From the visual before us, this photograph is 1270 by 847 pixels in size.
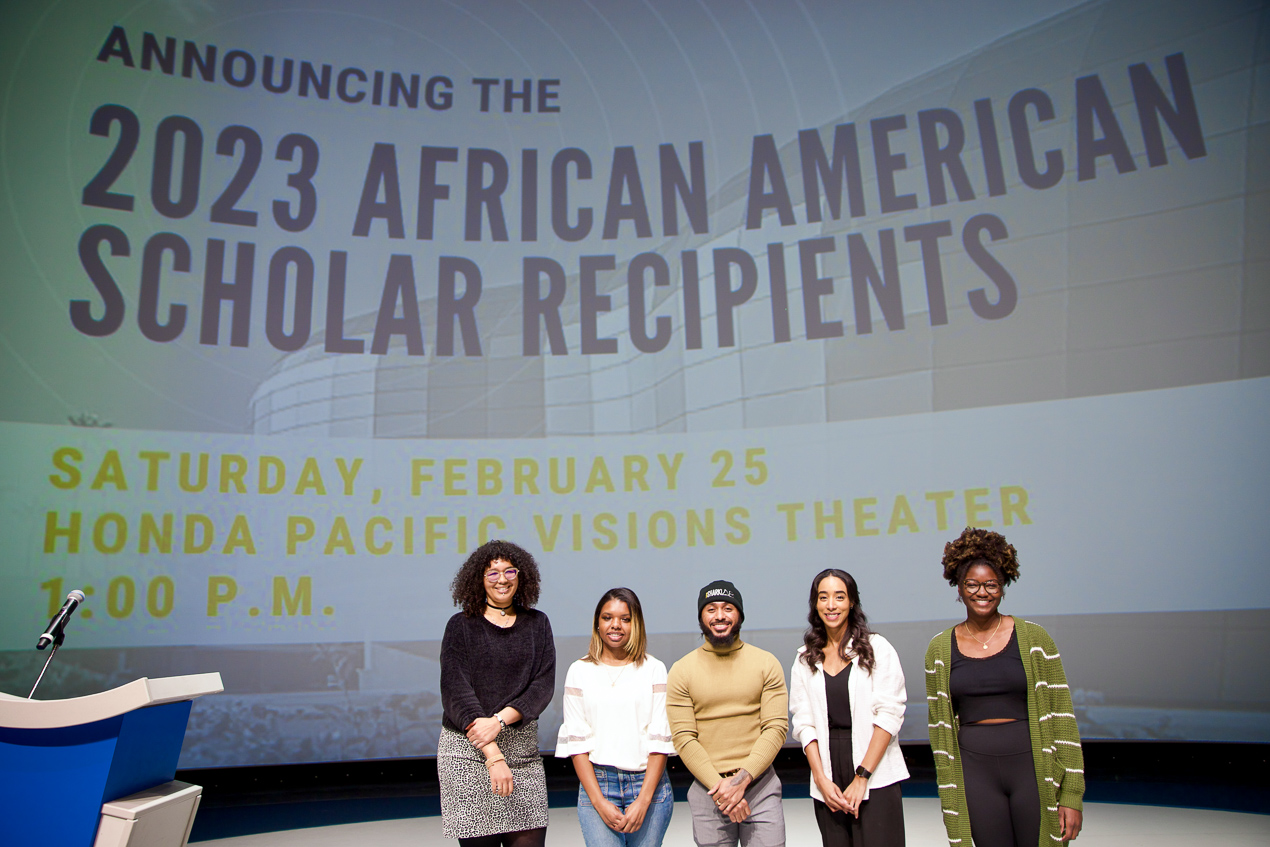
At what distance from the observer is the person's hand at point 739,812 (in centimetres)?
210

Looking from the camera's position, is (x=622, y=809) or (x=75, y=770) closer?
(x=75, y=770)

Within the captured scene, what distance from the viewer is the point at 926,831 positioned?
151 inches

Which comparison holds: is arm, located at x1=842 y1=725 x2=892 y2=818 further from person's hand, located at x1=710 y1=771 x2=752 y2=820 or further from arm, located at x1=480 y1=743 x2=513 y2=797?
arm, located at x1=480 y1=743 x2=513 y2=797

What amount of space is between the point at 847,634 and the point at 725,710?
38 cm

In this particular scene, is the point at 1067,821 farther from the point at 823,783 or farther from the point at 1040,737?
the point at 823,783

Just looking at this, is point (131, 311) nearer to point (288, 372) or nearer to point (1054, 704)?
point (288, 372)

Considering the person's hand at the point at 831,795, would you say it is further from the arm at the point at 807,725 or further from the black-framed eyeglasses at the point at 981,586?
the black-framed eyeglasses at the point at 981,586

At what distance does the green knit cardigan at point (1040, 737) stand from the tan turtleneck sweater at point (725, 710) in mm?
403

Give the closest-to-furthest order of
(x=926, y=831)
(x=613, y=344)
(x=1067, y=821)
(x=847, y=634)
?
(x=1067, y=821) < (x=847, y=634) < (x=926, y=831) < (x=613, y=344)

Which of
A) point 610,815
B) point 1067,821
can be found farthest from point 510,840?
point 1067,821

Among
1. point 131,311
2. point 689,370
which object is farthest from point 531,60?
point 131,311

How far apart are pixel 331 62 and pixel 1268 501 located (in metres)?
6.17

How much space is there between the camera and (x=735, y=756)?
216cm

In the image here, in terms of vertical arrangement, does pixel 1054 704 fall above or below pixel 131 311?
below
